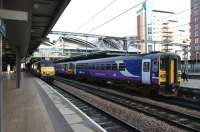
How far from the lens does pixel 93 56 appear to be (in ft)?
117

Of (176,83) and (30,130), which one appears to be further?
(176,83)

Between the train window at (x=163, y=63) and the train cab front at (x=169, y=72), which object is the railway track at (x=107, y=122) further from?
the train window at (x=163, y=63)

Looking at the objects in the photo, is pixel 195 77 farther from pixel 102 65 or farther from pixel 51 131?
pixel 51 131

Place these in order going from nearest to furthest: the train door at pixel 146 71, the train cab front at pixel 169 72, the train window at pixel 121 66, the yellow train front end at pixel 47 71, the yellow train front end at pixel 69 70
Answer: the train cab front at pixel 169 72 → the train door at pixel 146 71 → the train window at pixel 121 66 → the yellow train front end at pixel 47 71 → the yellow train front end at pixel 69 70

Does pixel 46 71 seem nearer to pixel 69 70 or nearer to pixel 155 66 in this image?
pixel 69 70

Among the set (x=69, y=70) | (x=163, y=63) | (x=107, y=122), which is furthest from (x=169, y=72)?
(x=69, y=70)

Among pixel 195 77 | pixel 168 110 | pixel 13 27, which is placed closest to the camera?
pixel 168 110

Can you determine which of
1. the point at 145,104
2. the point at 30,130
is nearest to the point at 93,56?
the point at 145,104

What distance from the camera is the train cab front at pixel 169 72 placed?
1838 centimetres

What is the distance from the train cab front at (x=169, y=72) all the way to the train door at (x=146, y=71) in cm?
94

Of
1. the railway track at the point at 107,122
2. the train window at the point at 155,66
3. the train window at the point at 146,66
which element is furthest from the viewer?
the train window at the point at 146,66

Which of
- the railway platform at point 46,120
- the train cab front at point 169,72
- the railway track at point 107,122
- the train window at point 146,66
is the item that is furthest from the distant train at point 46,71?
the railway platform at point 46,120

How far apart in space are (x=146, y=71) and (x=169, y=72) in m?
1.44

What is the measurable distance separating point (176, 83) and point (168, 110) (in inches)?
230
